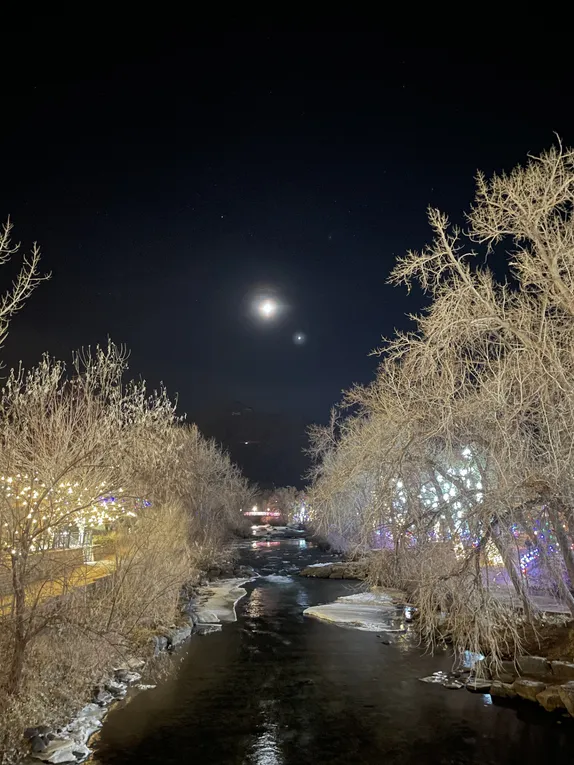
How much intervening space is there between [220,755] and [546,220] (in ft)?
36.8

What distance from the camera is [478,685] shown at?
1322 centimetres

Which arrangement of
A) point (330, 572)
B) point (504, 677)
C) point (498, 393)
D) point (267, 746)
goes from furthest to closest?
point (330, 572), point (504, 677), point (267, 746), point (498, 393)

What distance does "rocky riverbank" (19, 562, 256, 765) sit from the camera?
9797 mm

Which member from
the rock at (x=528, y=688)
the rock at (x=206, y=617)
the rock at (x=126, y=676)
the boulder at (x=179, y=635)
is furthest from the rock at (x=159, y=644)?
the rock at (x=528, y=688)

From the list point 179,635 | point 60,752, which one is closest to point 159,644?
point 179,635

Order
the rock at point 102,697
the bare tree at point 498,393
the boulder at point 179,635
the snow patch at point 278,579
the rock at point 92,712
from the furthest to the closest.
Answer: the snow patch at point 278,579, the boulder at point 179,635, the rock at point 102,697, the rock at point 92,712, the bare tree at point 498,393

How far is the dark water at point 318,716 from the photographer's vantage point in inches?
400

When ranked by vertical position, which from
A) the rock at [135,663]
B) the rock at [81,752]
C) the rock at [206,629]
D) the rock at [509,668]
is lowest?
the rock at [81,752]

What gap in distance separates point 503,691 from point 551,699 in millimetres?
1178

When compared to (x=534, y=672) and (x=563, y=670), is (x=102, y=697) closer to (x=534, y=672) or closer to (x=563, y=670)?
(x=534, y=672)

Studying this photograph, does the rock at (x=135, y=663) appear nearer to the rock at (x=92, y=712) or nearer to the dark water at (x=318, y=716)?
the dark water at (x=318, y=716)

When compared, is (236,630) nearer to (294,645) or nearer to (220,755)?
(294,645)

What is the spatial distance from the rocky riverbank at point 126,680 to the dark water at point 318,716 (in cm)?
41

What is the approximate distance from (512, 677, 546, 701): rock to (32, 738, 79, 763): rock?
9499 mm
